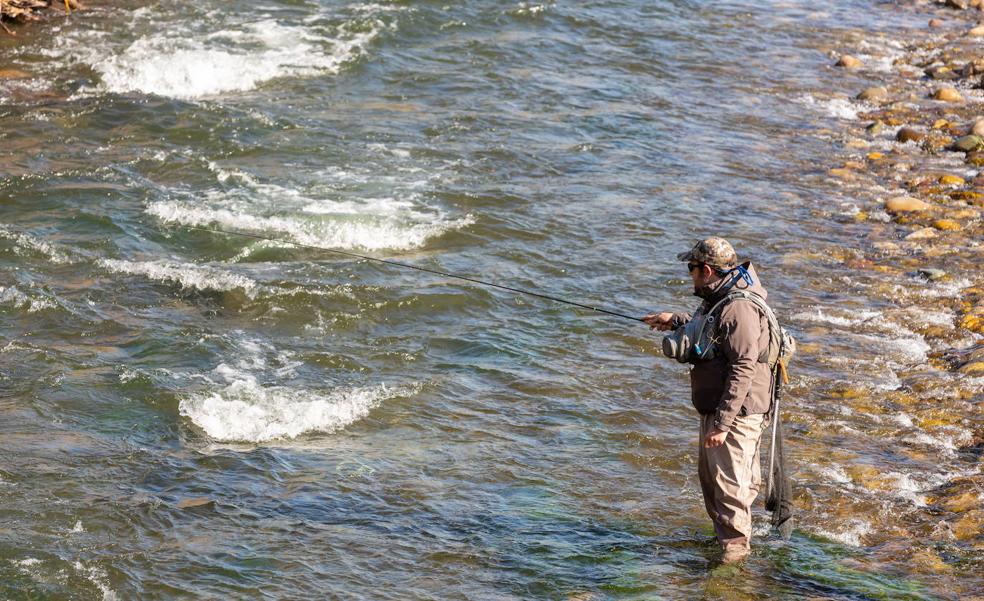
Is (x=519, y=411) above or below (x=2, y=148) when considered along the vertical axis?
below

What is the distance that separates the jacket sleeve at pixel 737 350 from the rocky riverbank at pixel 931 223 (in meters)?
1.58

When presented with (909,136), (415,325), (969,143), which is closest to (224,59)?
(415,325)

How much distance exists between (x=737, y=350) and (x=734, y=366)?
0.35 ft

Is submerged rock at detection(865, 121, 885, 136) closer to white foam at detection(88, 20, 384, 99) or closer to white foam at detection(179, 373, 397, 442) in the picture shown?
white foam at detection(88, 20, 384, 99)

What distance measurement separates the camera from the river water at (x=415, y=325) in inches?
275

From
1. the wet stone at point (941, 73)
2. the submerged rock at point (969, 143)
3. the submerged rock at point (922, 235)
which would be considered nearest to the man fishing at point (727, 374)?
the submerged rock at point (922, 235)

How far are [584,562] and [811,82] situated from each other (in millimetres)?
13592

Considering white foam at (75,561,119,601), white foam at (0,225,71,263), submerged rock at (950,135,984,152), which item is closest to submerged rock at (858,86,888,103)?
submerged rock at (950,135,984,152)

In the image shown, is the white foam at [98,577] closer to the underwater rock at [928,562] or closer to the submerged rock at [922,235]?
the underwater rock at [928,562]

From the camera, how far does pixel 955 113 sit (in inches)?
678

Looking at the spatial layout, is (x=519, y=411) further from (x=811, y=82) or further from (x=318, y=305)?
(x=811, y=82)

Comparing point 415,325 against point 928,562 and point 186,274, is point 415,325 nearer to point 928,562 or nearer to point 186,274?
point 186,274

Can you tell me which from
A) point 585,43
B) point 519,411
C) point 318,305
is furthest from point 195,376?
point 585,43

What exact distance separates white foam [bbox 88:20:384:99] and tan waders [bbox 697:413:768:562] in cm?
1065
